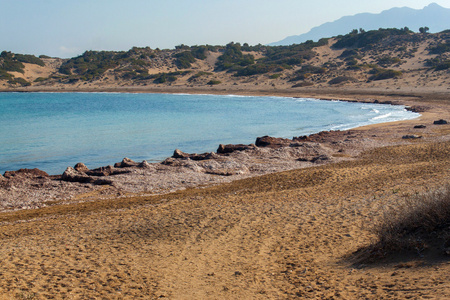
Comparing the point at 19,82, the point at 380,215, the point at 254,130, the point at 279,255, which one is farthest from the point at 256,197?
the point at 19,82

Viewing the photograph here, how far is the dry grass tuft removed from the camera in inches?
214

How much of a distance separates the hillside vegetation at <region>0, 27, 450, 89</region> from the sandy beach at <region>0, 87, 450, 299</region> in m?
42.0

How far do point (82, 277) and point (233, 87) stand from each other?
5935 cm

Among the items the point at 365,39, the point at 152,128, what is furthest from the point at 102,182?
the point at 365,39

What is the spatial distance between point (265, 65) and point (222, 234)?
66.0m

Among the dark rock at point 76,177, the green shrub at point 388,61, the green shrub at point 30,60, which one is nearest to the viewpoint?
the dark rock at point 76,177

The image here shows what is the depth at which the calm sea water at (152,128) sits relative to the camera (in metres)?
19.6

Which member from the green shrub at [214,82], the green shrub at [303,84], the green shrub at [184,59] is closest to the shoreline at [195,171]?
the green shrub at [303,84]

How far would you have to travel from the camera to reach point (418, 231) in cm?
582

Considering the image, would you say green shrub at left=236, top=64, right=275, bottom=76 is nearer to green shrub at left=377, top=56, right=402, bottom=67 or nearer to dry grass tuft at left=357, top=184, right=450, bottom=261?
green shrub at left=377, top=56, right=402, bottom=67

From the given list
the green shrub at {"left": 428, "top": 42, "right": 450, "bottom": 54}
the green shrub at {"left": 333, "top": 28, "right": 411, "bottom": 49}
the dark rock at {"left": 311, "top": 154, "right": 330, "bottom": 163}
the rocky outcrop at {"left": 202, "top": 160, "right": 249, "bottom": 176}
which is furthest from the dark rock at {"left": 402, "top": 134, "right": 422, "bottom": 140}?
the green shrub at {"left": 333, "top": 28, "right": 411, "bottom": 49}

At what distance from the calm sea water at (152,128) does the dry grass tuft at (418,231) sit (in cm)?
1347

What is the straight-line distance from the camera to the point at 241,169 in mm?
14711

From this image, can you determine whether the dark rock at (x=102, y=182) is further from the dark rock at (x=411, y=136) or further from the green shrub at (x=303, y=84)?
the green shrub at (x=303, y=84)
